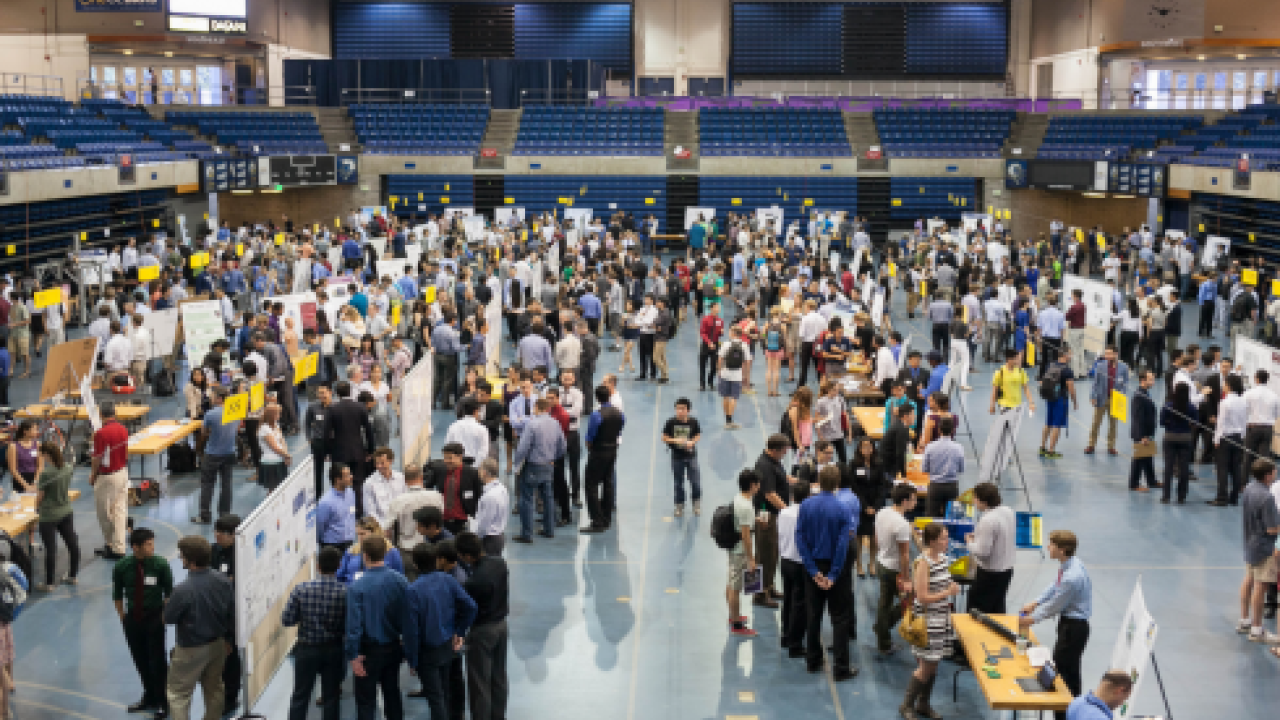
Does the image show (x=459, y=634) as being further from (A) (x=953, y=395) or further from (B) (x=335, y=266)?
(B) (x=335, y=266)

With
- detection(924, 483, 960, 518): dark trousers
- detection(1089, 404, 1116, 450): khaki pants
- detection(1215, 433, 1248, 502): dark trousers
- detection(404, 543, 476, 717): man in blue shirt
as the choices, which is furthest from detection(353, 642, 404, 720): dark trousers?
detection(1089, 404, 1116, 450): khaki pants

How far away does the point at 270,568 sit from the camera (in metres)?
7.73

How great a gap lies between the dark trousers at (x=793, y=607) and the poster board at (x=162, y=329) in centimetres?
1121

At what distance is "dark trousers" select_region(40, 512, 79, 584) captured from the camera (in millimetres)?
9953

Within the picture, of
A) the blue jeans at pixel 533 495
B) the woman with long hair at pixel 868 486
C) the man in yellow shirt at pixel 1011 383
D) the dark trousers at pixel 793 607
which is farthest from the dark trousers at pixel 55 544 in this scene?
the man in yellow shirt at pixel 1011 383

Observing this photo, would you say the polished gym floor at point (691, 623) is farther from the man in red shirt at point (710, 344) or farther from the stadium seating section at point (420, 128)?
the stadium seating section at point (420, 128)

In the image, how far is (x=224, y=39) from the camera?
1406 inches

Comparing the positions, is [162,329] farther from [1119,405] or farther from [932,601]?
[1119,405]

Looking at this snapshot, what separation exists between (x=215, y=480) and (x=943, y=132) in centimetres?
3194

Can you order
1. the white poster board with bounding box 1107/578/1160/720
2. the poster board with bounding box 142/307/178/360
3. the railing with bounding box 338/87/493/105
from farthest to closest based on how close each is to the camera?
the railing with bounding box 338/87/493/105 < the poster board with bounding box 142/307/178/360 < the white poster board with bounding box 1107/578/1160/720

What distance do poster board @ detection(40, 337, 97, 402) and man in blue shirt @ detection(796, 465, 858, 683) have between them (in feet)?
32.0

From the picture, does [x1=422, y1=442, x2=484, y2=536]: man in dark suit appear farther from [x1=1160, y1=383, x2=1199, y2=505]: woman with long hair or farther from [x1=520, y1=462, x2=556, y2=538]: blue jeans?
[x1=1160, y1=383, x2=1199, y2=505]: woman with long hair

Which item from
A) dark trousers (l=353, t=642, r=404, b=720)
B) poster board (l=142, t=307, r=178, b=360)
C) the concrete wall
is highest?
the concrete wall

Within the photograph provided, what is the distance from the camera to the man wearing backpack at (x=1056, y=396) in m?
14.1
